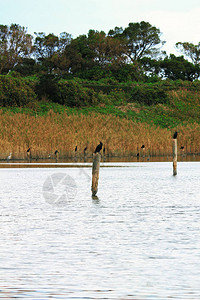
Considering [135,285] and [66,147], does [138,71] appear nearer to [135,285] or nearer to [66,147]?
[66,147]

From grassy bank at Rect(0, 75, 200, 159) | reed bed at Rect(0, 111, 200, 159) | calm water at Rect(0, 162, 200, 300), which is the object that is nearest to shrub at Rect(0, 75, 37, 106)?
grassy bank at Rect(0, 75, 200, 159)

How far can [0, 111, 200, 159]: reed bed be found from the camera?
50.7 meters

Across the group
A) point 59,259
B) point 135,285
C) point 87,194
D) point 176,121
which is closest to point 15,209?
point 87,194

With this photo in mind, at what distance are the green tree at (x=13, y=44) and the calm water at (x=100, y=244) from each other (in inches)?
2638

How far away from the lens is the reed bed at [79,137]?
166 feet

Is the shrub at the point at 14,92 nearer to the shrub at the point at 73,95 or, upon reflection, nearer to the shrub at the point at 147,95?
the shrub at the point at 73,95

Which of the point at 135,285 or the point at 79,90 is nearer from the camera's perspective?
the point at 135,285

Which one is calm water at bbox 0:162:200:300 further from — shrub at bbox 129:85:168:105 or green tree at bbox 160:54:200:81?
green tree at bbox 160:54:200:81

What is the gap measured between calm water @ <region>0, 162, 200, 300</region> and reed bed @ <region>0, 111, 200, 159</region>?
21244 mm

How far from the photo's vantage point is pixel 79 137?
2120 inches

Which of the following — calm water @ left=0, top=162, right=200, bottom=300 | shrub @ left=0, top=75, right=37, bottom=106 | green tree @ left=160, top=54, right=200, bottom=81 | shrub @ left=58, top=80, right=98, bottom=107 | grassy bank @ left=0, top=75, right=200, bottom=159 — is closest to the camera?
calm water @ left=0, top=162, right=200, bottom=300

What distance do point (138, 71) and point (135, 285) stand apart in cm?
9000

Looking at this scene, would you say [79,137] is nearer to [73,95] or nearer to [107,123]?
[107,123]

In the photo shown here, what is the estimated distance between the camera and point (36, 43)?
96250 mm
